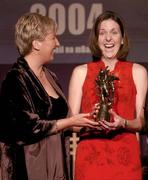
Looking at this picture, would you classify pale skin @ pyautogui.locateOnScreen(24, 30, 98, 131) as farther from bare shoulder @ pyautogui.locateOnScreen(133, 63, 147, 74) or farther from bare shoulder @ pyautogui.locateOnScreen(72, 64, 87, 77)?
bare shoulder @ pyautogui.locateOnScreen(133, 63, 147, 74)

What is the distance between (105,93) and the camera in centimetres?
238

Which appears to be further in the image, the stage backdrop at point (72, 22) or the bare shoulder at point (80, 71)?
the stage backdrop at point (72, 22)

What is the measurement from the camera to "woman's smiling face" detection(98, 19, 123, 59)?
257cm

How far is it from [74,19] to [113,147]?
1.89 meters

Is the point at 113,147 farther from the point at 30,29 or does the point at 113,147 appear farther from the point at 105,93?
the point at 30,29

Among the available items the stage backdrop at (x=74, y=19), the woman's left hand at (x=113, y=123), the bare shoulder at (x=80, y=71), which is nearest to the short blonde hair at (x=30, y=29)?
the bare shoulder at (x=80, y=71)

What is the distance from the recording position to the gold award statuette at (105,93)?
→ 2.37 metres

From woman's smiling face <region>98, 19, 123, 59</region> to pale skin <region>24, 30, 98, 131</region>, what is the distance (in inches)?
10.4

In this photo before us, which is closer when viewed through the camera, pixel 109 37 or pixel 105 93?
pixel 105 93

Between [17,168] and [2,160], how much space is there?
0.23 ft

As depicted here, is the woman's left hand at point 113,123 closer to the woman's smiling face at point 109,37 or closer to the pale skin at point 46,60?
the pale skin at point 46,60

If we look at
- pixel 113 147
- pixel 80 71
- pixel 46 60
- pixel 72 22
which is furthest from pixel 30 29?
pixel 72 22

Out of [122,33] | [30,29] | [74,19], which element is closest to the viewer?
[30,29]

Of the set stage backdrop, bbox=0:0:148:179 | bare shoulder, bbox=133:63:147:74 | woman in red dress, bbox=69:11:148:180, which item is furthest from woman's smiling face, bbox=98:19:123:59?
stage backdrop, bbox=0:0:148:179
